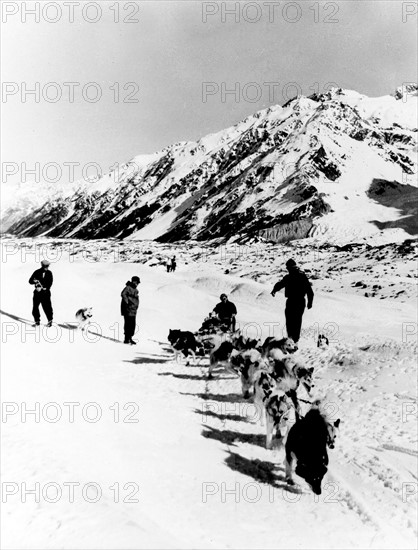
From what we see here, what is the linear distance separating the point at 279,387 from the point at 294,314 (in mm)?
3800

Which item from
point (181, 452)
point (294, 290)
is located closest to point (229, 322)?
point (294, 290)

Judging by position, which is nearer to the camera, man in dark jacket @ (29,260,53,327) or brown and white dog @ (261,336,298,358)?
brown and white dog @ (261,336,298,358)

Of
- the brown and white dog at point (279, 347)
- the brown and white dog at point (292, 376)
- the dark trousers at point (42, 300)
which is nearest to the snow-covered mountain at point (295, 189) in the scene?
the dark trousers at point (42, 300)

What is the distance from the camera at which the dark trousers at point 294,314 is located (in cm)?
1109

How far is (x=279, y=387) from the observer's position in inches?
301

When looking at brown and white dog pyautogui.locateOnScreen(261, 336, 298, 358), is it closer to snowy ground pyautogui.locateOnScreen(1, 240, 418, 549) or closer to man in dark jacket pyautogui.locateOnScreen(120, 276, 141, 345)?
snowy ground pyautogui.locateOnScreen(1, 240, 418, 549)

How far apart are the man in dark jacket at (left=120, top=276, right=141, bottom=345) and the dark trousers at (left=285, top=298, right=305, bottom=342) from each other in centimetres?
435

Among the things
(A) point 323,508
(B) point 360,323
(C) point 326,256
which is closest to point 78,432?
(A) point 323,508

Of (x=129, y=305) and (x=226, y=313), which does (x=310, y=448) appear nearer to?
A: (x=226, y=313)

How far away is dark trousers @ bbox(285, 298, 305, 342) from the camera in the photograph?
36.4ft

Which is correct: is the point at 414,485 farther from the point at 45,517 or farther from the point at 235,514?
the point at 45,517

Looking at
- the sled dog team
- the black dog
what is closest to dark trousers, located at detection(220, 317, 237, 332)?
the sled dog team

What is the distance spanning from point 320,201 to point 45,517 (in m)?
77.0

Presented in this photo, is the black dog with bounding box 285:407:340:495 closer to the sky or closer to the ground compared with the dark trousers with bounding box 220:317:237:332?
closer to the ground
